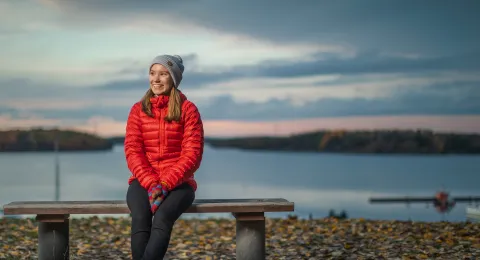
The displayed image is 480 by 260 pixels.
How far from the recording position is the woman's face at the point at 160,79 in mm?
5617

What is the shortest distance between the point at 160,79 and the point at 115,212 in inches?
45.6

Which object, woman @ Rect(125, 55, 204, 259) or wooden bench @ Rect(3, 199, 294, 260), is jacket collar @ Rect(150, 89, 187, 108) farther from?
wooden bench @ Rect(3, 199, 294, 260)

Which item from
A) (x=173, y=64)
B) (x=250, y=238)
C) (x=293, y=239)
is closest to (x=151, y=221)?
(x=250, y=238)

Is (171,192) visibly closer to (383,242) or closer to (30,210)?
(30,210)

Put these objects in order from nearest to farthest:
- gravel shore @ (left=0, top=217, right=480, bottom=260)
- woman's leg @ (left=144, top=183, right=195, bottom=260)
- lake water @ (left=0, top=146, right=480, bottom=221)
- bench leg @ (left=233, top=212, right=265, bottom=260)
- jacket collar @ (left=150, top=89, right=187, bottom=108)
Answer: woman's leg @ (left=144, top=183, right=195, bottom=260) → jacket collar @ (left=150, top=89, right=187, bottom=108) → bench leg @ (left=233, top=212, right=265, bottom=260) → gravel shore @ (left=0, top=217, right=480, bottom=260) → lake water @ (left=0, top=146, right=480, bottom=221)

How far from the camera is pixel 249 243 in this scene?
19.0 ft

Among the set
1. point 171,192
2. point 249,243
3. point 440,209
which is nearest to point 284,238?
point 249,243

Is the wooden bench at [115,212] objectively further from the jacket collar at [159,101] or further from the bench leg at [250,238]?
the jacket collar at [159,101]

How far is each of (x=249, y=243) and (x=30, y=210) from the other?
186cm

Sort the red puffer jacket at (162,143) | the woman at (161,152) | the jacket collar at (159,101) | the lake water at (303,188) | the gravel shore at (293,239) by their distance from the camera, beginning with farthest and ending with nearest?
1. the lake water at (303,188)
2. the gravel shore at (293,239)
3. the jacket collar at (159,101)
4. the red puffer jacket at (162,143)
5. the woman at (161,152)

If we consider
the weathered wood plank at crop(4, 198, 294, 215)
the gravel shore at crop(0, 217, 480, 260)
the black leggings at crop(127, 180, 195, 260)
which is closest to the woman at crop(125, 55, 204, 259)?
the black leggings at crop(127, 180, 195, 260)

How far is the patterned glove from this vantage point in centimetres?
537

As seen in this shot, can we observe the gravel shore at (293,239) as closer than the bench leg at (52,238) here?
No

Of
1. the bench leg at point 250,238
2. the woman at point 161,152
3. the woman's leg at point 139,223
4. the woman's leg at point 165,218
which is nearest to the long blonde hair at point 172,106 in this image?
the woman at point 161,152
